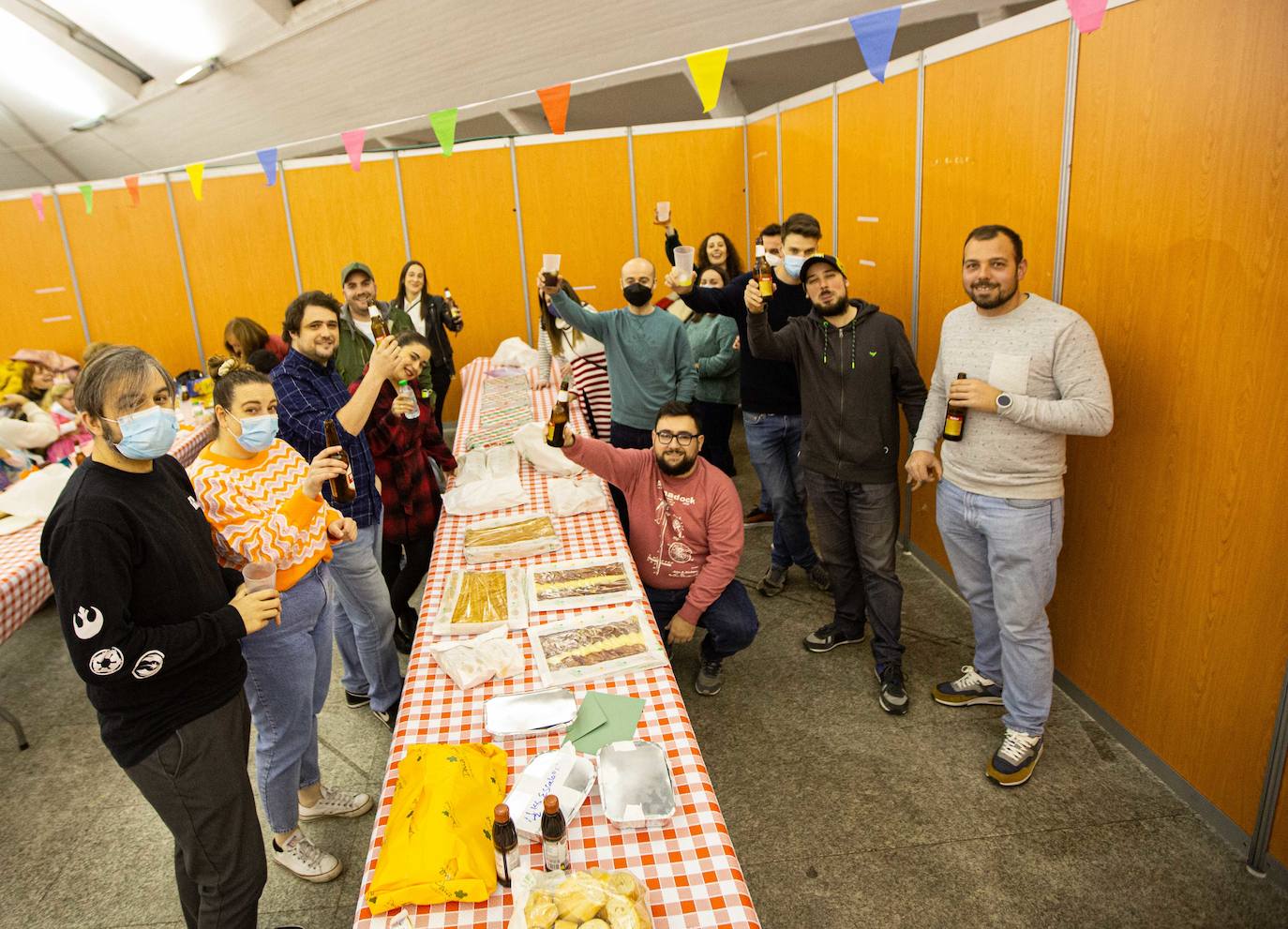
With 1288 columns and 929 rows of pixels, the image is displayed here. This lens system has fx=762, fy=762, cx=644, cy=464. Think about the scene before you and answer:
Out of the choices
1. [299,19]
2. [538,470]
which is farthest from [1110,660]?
[299,19]

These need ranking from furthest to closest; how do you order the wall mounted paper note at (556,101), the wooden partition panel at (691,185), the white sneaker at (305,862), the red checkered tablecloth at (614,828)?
the wooden partition panel at (691,185) < the wall mounted paper note at (556,101) < the white sneaker at (305,862) < the red checkered tablecloth at (614,828)

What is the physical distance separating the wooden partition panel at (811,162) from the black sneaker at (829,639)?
2559 mm

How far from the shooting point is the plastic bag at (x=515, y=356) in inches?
223

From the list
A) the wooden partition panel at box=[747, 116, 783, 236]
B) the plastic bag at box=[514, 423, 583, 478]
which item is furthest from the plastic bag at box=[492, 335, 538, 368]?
the wooden partition panel at box=[747, 116, 783, 236]

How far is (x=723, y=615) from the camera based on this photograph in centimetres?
301

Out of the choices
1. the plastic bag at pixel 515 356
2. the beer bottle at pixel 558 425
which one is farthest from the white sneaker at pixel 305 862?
the plastic bag at pixel 515 356

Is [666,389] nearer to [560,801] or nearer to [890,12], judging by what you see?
[890,12]

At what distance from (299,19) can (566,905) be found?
9.43 m

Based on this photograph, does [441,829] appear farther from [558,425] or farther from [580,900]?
[558,425]

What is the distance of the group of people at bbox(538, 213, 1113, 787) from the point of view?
8.04 ft

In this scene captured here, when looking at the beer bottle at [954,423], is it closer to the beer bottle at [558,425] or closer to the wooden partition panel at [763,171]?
the beer bottle at [558,425]

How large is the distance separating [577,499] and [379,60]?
297 inches

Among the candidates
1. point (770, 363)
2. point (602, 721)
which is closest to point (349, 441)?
point (602, 721)

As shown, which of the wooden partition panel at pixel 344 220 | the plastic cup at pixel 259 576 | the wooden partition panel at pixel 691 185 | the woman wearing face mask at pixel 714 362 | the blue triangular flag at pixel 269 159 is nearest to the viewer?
the plastic cup at pixel 259 576
